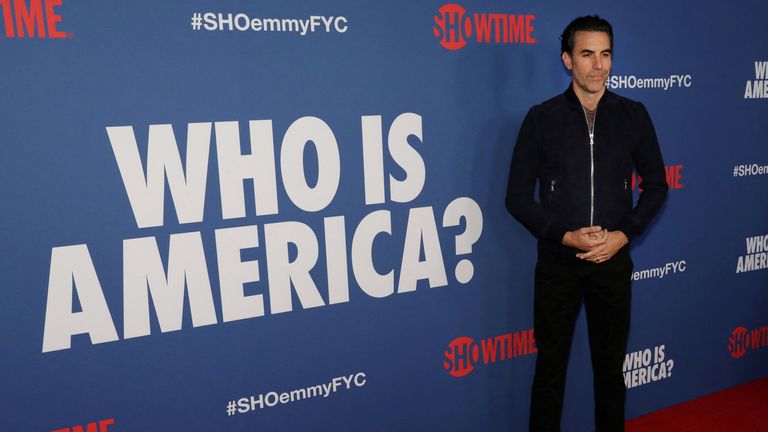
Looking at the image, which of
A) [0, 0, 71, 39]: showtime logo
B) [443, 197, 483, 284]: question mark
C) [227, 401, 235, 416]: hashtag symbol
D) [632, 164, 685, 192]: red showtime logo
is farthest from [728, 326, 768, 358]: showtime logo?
[0, 0, 71, 39]: showtime logo

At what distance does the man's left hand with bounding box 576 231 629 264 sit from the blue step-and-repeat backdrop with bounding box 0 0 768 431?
0.40 meters

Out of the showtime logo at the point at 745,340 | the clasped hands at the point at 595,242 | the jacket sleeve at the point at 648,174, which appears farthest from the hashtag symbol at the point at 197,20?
the showtime logo at the point at 745,340

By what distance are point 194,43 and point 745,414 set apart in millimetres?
2690

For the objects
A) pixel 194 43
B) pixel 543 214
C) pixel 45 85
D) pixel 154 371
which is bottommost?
pixel 154 371

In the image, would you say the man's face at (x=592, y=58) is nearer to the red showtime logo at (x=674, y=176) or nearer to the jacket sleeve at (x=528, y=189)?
the jacket sleeve at (x=528, y=189)

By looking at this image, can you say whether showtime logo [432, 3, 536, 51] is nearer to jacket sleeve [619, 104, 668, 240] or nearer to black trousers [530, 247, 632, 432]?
jacket sleeve [619, 104, 668, 240]

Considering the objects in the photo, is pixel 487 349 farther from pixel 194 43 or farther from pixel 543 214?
pixel 194 43

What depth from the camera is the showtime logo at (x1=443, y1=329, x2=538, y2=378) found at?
84.3 inches

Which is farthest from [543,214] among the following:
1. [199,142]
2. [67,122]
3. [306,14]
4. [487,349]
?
[67,122]

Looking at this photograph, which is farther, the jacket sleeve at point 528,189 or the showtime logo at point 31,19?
the jacket sleeve at point 528,189

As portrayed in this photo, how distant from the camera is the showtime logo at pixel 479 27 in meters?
1.96

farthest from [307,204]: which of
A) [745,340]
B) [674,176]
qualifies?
[745,340]

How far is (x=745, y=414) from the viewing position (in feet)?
8.06

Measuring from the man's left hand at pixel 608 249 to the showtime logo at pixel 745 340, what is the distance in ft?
4.33
